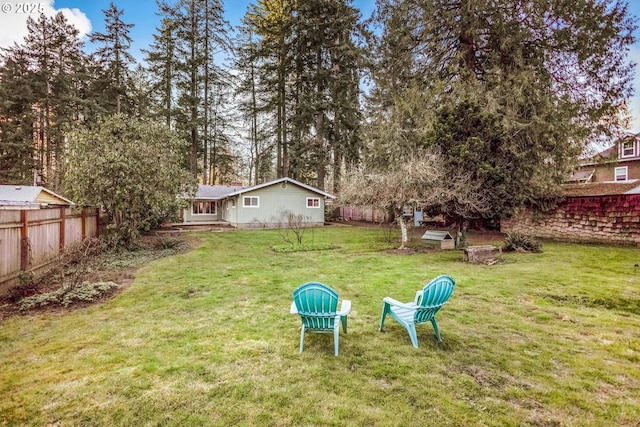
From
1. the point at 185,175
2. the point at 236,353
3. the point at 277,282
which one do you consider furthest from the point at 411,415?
the point at 185,175

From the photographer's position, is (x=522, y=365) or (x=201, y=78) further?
(x=201, y=78)

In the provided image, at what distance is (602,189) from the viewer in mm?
13406

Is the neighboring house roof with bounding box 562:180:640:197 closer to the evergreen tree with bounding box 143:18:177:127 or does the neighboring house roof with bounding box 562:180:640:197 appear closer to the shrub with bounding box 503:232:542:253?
the shrub with bounding box 503:232:542:253

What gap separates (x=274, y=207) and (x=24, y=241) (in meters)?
16.3

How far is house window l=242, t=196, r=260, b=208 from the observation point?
21516 millimetres

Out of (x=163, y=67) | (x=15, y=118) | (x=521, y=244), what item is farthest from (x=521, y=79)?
(x=15, y=118)

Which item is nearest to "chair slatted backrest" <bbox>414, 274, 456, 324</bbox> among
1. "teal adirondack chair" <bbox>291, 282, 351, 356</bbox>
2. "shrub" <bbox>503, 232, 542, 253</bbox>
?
"teal adirondack chair" <bbox>291, 282, 351, 356</bbox>

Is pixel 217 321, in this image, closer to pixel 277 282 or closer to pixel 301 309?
pixel 301 309

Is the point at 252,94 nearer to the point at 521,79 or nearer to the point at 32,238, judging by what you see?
the point at 521,79

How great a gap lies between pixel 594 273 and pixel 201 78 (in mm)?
28405

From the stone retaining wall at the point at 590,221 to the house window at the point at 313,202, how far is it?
42.0 ft

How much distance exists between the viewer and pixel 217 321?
4.81 meters

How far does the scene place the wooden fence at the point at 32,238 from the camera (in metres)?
5.71

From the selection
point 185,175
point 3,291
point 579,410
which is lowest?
point 579,410
